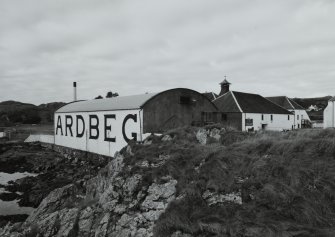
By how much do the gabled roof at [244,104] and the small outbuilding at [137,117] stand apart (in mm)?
7608

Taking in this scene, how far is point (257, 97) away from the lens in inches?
1649

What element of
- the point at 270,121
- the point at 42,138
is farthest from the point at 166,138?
the point at 42,138

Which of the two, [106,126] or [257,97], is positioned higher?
[257,97]

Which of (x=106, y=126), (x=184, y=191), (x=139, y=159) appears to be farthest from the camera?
(x=106, y=126)

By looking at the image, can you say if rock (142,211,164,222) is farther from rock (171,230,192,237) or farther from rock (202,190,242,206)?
rock (202,190,242,206)

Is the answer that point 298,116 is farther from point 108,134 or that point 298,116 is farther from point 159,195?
point 159,195

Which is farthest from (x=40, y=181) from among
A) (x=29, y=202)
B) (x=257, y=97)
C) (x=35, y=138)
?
(x=257, y=97)

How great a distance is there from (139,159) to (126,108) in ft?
39.9

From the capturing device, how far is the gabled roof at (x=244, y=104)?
119ft

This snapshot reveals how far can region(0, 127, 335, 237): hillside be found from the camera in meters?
8.05

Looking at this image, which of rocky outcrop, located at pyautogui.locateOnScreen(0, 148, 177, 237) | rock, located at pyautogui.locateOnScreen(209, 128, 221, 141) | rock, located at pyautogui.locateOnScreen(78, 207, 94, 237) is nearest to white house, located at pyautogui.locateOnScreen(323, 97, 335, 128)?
rock, located at pyautogui.locateOnScreen(209, 128, 221, 141)

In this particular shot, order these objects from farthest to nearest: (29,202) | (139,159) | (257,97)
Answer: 1. (257,97)
2. (29,202)
3. (139,159)

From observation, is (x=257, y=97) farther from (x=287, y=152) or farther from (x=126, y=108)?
(x=287, y=152)

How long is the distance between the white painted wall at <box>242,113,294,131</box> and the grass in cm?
2336
